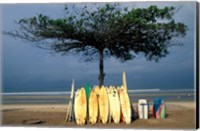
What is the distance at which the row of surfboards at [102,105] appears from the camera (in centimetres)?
1067

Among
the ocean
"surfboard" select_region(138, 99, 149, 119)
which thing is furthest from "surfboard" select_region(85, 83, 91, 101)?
"surfboard" select_region(138, 99, 149, 119)

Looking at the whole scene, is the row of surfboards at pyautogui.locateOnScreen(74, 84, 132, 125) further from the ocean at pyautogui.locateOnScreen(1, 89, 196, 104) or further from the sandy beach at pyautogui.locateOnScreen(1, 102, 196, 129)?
the ocean at pyautogui.locateOnScreen(1, 89, 196, 104)

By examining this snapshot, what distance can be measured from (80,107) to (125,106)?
83 centimetres

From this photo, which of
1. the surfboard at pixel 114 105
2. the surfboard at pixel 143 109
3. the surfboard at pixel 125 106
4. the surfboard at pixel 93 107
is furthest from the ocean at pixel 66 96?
the surfboard at pixel 93 107

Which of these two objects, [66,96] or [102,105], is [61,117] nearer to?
[66,96]

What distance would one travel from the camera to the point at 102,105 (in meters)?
10.8

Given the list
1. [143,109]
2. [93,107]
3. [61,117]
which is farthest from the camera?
[61,117]

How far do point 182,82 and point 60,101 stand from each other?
278 cm

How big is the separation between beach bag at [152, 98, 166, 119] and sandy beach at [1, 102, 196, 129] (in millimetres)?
102

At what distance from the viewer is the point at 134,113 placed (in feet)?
36.1

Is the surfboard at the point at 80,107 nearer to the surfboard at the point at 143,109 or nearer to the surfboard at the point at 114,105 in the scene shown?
the surfboard at the point at 114,105

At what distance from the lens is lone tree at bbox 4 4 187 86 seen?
1074 centimetres

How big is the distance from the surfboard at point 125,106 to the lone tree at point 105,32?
0.46 metres

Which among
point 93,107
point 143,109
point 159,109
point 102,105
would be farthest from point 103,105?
point 159,109
